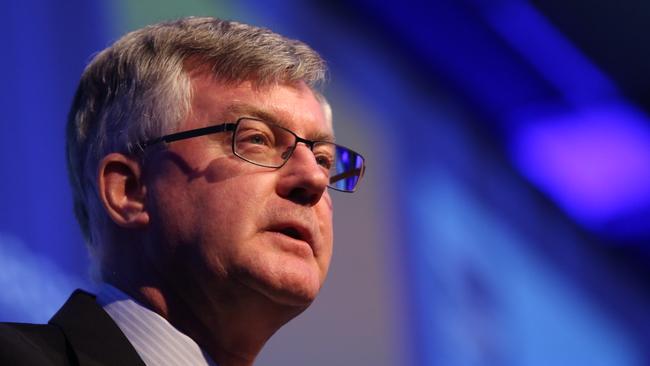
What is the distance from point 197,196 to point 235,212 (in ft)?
0.24

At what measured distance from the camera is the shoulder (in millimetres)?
1074

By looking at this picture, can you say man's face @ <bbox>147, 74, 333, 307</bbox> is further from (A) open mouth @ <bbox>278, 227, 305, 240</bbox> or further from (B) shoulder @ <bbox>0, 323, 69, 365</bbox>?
(B) shoulder @ <bbox>0, 323, 69, 365</bbox>

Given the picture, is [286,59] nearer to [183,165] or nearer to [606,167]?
[183,165]

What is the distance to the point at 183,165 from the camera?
4.53 feet

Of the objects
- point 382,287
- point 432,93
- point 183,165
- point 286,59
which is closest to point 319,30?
point 432,93

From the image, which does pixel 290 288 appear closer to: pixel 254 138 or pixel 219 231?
pixel 219 231

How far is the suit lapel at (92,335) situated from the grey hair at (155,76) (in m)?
0.25

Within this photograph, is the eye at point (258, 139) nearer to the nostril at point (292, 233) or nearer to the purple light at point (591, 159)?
the nostril at point (292, 233)

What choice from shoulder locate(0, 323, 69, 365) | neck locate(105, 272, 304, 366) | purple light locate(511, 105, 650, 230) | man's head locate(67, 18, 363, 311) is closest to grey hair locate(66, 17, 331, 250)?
man's head locate(67, 18, 363, 311)

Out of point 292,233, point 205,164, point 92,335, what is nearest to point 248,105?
point 205,164

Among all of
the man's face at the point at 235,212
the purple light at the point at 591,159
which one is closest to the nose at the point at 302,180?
the man's face at the point at 235,212

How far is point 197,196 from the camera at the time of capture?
1.34 meters

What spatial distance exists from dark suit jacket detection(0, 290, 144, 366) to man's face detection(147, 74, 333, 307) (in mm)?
160

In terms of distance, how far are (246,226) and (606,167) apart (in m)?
2.61
